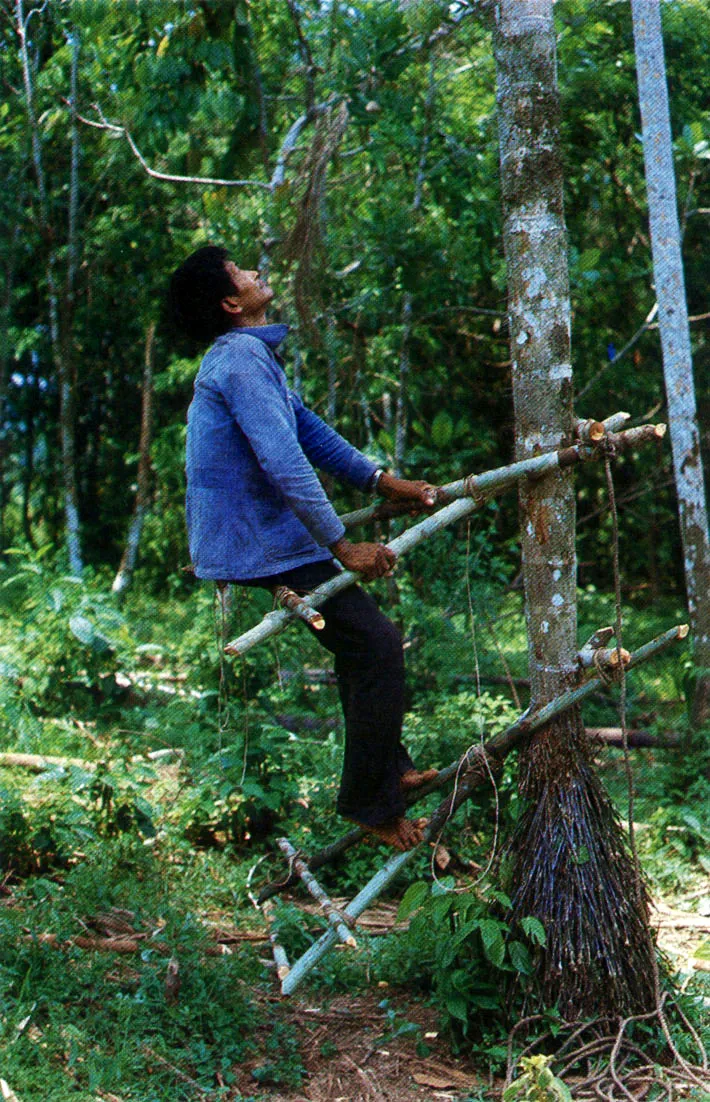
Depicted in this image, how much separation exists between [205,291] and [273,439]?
0.59m

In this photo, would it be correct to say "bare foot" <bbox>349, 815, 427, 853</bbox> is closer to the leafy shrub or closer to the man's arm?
the leafy shrub

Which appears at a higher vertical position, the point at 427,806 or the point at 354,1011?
the point at 427,806

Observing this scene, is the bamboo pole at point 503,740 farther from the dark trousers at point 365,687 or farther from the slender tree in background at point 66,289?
the slender tree in background at point 66,289

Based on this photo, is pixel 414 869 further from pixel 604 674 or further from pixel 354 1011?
pixel 604 674

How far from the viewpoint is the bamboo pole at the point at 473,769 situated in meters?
3.71

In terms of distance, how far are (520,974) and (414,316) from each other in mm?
4831

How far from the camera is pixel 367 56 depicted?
5918 millimetres

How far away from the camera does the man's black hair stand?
148 inches

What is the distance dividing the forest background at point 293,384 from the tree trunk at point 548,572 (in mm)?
325

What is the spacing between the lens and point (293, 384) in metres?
7.48

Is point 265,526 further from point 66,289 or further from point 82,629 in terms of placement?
point 66,289

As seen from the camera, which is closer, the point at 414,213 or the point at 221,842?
the point at 221,842

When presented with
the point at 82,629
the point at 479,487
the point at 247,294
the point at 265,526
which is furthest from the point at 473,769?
the point at 82,629

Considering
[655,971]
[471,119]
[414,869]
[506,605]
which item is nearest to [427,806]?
[414,869]
